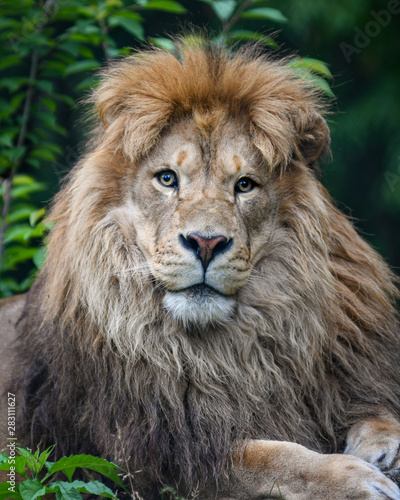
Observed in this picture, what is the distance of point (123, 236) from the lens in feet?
9.30

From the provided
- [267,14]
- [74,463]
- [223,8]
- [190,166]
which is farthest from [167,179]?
[267,14]

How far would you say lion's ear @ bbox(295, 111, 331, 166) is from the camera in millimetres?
2906

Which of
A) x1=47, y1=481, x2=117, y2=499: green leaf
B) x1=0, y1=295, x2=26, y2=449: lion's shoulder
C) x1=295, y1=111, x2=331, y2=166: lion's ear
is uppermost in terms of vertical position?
x1=295, y1=111, x2=331, y2=166: lion's ear

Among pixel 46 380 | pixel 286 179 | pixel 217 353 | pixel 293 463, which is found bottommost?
pixel 46 380

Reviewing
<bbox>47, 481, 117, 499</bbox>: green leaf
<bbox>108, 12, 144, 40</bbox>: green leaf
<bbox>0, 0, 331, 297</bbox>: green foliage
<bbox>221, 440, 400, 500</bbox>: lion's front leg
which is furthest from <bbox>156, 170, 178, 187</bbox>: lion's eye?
<bbox>108, 12, 144, 40</bbox>: green leaf

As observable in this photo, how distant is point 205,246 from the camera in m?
2.50

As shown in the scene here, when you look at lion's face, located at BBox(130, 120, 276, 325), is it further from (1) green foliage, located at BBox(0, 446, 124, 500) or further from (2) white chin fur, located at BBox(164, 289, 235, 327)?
(1) green foliage, located at BBox(0, 446, 124, 500)

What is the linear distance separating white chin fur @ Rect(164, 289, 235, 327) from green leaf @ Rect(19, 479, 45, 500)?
0.75m

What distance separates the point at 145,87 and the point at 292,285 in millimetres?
965

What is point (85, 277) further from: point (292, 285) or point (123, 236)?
point (292, 285)

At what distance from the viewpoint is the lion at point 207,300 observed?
8.66 feet

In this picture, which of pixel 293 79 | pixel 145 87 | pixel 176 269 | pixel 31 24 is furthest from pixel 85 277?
pixel 31 24

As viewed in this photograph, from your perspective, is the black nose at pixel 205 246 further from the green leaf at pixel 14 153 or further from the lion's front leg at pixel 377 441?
the green leaf at pixel 14 153

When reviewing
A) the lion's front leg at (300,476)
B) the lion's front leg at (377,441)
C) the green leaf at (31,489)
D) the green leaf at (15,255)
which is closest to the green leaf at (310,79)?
the lion's front leg at (377,441)
